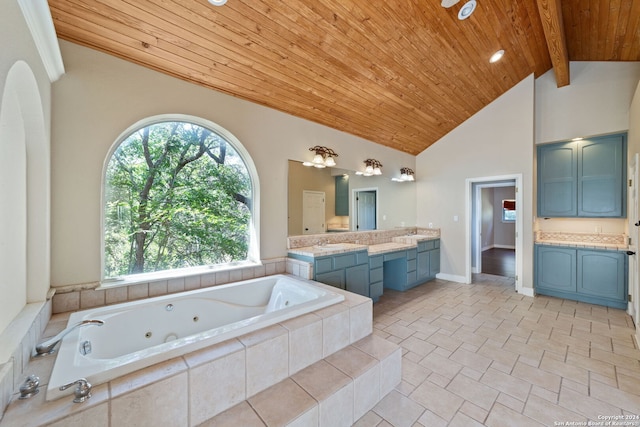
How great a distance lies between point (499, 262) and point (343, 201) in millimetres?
5061

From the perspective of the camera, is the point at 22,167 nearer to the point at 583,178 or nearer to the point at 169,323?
the point at 169,323

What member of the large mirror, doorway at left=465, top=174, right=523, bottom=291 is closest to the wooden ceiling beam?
doorway at left=465, top=174, right=523, bottom=291

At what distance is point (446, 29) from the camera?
2680 millimetres

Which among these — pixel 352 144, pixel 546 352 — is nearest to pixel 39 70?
pixel 352 144

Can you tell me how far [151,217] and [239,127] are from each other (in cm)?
124

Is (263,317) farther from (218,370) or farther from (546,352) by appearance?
(546,352)

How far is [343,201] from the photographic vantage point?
13.2ft

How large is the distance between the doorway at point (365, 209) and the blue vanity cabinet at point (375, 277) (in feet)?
2.36

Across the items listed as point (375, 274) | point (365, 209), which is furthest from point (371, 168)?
point (375, 274)

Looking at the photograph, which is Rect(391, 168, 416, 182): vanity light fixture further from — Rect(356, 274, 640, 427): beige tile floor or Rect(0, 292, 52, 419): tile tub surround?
Rect(0, 292, 52, 419): tile tub surround

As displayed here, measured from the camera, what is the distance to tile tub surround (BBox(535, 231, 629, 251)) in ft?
11.9

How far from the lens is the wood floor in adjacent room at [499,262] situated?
18.3 feet

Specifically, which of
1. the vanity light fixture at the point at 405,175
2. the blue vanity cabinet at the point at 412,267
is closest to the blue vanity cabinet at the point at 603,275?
the blue vanity cabinet at the point at 412,267

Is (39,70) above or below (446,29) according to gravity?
below
